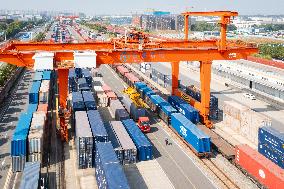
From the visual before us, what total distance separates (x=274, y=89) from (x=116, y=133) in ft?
115

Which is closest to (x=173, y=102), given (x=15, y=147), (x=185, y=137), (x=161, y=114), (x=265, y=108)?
(x=161, y=114)

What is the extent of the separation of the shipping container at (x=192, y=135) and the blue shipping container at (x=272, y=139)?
18.0ft

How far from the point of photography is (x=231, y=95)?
2598 inches

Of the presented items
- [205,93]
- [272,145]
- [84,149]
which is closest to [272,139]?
[272,145]

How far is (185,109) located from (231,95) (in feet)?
73.1

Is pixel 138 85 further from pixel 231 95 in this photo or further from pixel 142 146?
pixel 142 146

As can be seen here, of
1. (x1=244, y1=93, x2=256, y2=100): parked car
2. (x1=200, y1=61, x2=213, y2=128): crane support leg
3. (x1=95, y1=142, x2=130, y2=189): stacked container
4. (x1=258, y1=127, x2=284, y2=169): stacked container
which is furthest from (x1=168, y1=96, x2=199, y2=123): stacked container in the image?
(x1=244, y1=93, x2=256, y2=100): parked car

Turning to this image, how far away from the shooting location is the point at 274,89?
60.1 m

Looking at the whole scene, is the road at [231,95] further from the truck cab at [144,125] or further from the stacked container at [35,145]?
the stacked container at [35,145]

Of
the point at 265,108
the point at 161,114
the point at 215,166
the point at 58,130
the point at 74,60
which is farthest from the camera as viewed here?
the point at 265,108

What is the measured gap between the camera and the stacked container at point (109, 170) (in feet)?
81.7

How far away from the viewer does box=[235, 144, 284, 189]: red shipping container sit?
27047mm

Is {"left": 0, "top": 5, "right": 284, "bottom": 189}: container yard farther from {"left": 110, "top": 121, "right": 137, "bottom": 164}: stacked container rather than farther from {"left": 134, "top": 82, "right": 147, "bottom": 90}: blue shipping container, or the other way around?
{"left": 134, "top": 82, "right": 147, "bottom": 90}: blue shipping container

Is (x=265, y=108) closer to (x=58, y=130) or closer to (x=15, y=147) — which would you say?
(x=58, y=130)
